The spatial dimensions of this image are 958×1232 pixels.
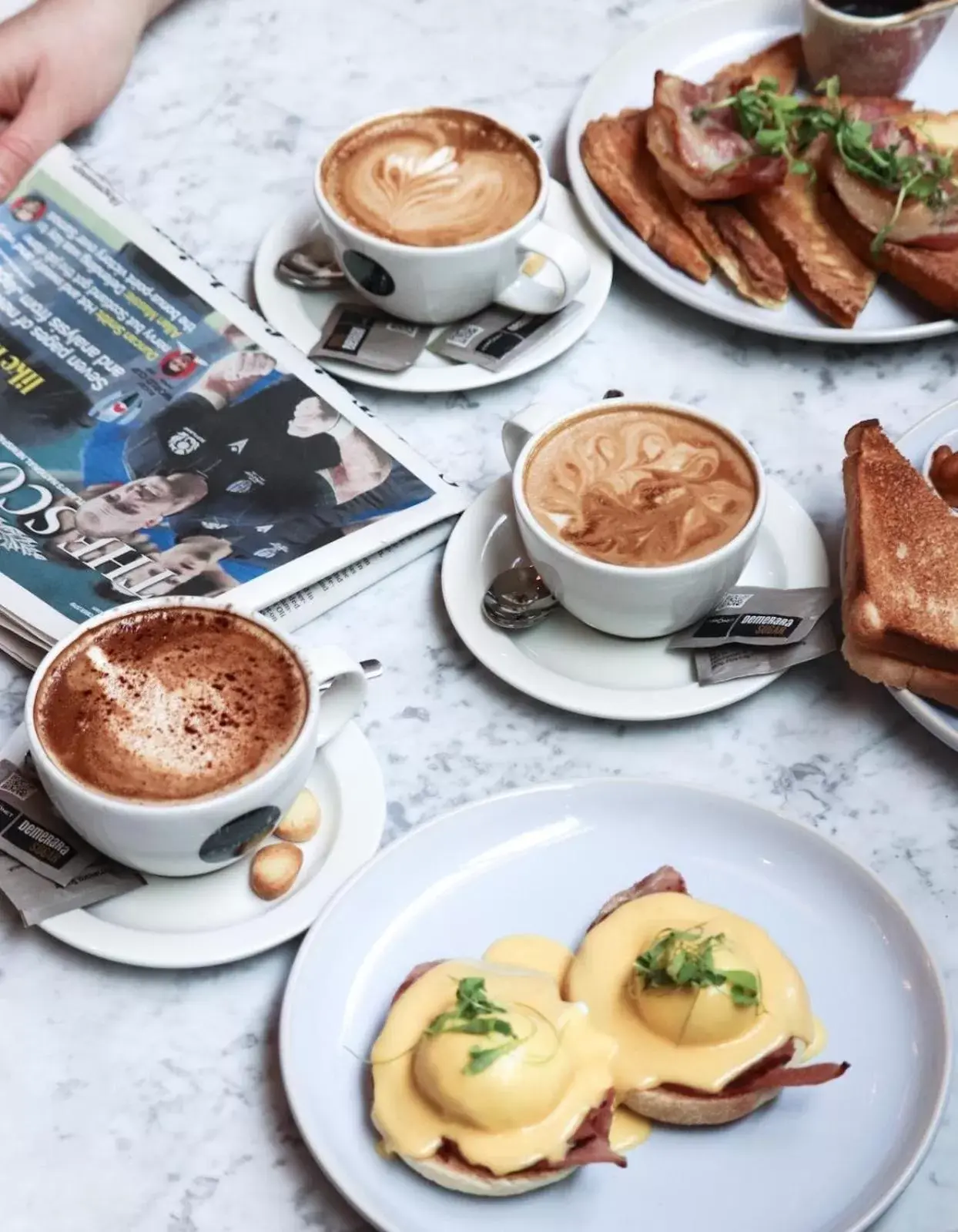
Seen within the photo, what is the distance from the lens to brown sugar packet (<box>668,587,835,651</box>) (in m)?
1.09

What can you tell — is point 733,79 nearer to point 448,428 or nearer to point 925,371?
point 925,371

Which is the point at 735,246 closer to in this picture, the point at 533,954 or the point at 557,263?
the point at 557,263

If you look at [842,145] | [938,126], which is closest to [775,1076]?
[842,145]

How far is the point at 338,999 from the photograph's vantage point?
896 mm

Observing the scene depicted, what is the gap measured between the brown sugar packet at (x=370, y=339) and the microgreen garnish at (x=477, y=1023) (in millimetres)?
677

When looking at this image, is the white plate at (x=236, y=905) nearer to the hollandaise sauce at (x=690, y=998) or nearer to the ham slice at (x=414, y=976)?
the ham slice at (x=414, y=976)

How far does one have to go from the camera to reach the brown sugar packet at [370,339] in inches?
51.5

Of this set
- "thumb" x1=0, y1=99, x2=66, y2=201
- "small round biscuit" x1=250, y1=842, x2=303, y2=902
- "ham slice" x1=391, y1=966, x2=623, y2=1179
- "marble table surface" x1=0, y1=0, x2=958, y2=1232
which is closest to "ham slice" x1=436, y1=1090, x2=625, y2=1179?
"ham slice" x1=391, y1=966, x2=623, y2=1179

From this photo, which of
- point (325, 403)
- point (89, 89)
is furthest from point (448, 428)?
point (89, 89)

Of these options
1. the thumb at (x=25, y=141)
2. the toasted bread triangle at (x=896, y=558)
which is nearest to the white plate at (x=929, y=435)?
the toasted bread triangle at (x=896, y=558)

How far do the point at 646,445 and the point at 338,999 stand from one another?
Answer: 1.69ft

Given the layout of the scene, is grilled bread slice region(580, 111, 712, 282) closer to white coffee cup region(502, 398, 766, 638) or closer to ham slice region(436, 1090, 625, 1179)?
white coffee cup region(502, 398, 766, 638)

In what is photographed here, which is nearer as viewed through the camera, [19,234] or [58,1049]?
[58,1049]

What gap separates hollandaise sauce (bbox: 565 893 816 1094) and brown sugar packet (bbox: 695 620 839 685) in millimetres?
246
